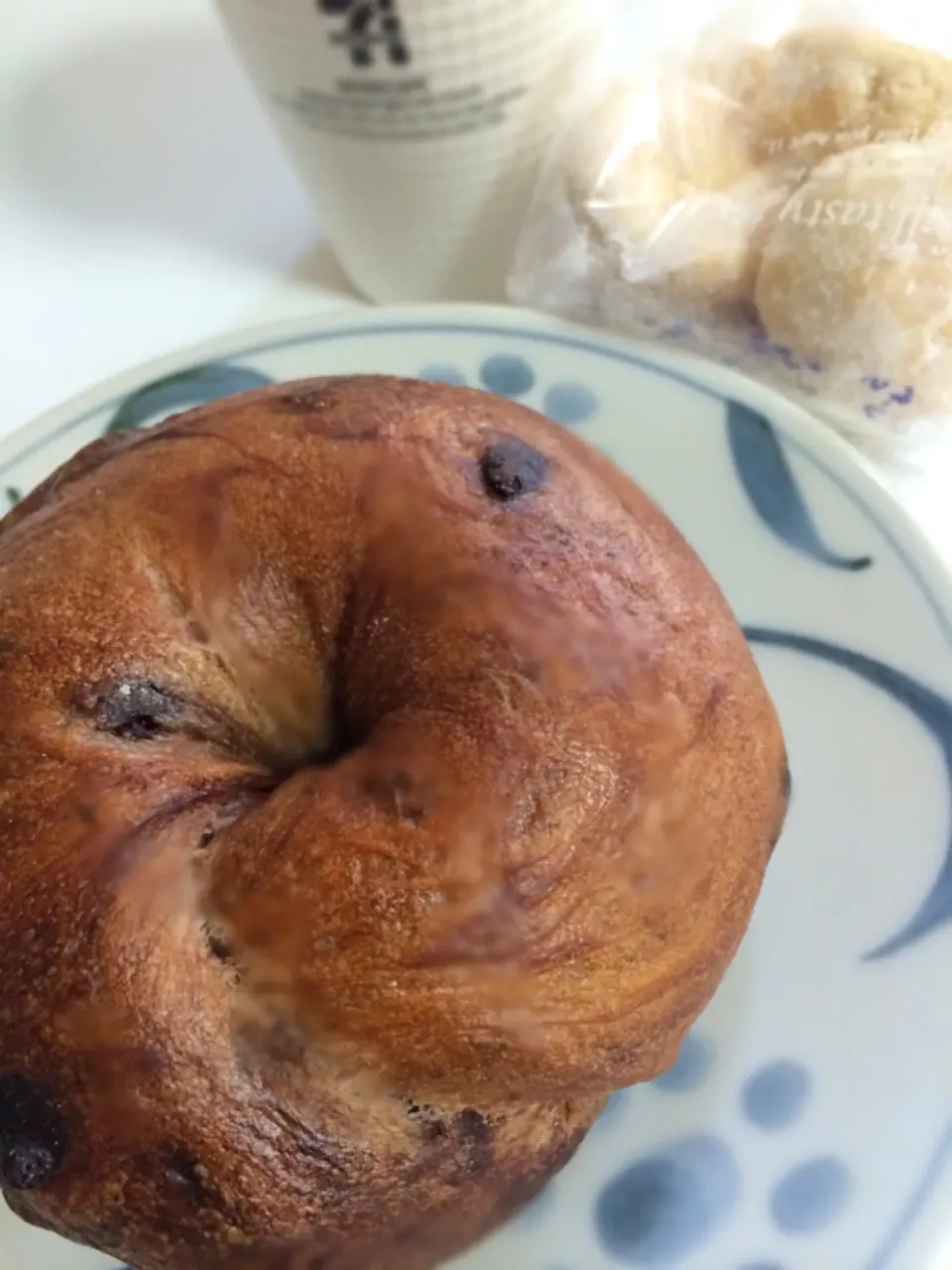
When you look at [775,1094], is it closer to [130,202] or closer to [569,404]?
[569,404]

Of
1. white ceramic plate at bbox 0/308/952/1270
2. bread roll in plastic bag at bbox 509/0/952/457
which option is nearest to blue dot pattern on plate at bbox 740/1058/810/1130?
white ceramic plate at bbox 0/308/952/1270

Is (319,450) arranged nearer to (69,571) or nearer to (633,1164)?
(69,571)

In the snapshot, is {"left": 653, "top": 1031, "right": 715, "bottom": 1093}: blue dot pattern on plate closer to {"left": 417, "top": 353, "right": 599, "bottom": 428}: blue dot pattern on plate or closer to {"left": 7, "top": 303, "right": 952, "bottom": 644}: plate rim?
{"left": 7, "top": 303, "right": 952, "bottom": 644}: plate rim

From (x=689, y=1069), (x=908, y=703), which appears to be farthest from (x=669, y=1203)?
(x=908, y=703)

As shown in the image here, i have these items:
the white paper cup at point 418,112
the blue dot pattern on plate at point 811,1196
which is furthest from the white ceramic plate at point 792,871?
the white paper cup at point 418,112

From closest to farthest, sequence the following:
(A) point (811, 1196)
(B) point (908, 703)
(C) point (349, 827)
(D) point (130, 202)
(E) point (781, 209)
→ 1. (C) point (349, 827)
2. (A) point (811, 1196)
3. (B) point (908, 703)
4. (E) point (781, 209)
5. (D) point (130, 202)

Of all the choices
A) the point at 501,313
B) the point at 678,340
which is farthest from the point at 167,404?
the point at 678,340
